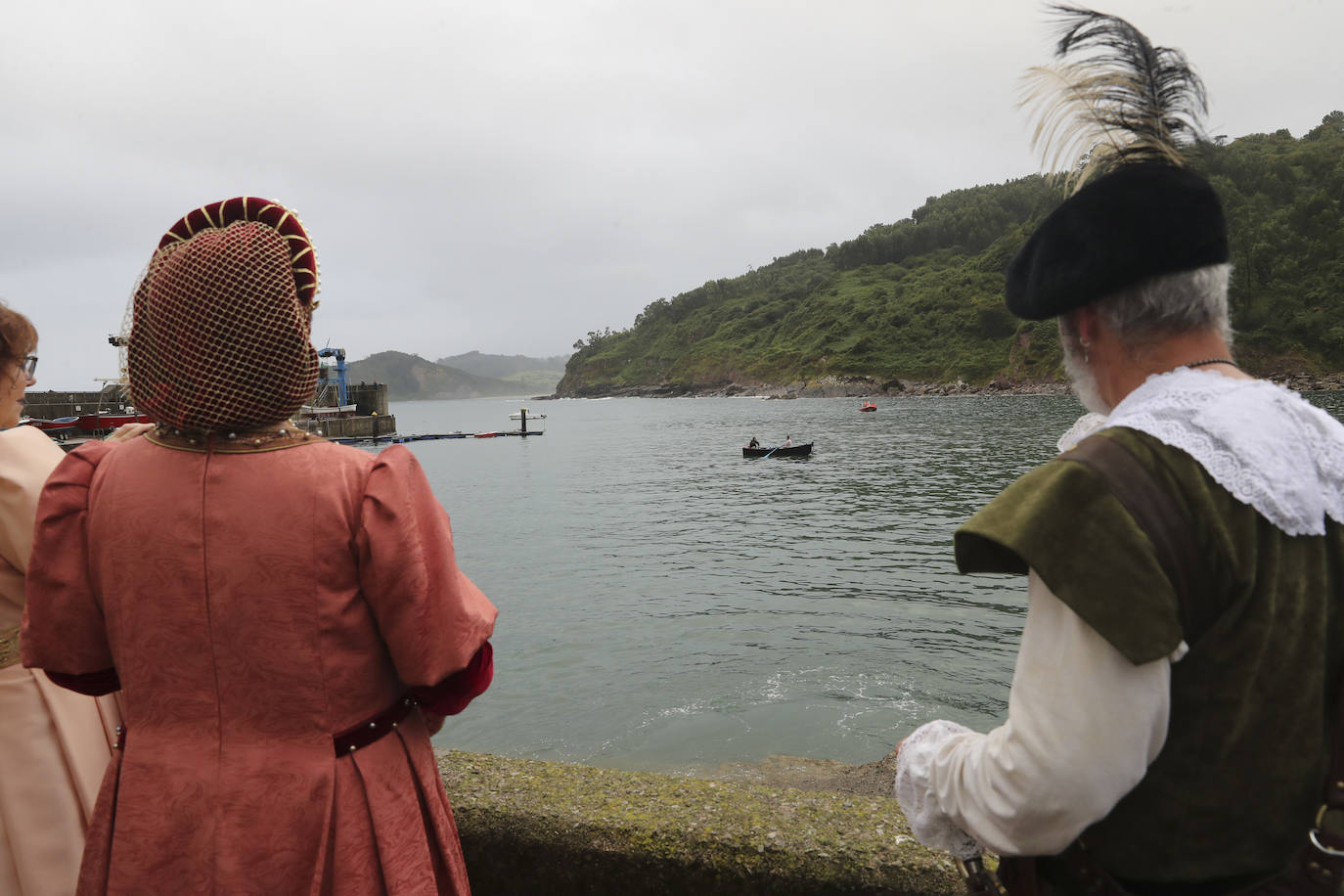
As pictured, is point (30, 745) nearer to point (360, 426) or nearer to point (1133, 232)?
point (1133, 232)

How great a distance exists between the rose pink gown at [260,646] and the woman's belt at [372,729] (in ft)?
0.04

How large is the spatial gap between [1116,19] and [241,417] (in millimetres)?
1798

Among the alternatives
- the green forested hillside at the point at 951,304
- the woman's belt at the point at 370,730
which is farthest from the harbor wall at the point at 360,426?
the woman's belt at the point at 370,730

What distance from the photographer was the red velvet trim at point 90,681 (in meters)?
1.64

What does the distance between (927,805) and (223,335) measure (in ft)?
5.02

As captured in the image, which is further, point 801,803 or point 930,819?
point 801,803

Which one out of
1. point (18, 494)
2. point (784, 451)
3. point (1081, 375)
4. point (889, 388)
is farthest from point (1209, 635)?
point (889, 388)

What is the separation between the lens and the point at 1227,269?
116 cm

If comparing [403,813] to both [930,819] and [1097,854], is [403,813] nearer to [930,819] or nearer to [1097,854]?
[930,819]

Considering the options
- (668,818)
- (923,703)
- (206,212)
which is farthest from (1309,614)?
(923,703)

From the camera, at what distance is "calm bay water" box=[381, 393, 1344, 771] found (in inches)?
379

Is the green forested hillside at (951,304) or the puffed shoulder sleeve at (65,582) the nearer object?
the puffed shoulder sleeve at (65,582)

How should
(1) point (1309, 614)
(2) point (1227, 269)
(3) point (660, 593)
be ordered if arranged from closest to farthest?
1. (1) point (1309, 614)
2. (2) point (1227, 269)
3. (3) point (660, 593)

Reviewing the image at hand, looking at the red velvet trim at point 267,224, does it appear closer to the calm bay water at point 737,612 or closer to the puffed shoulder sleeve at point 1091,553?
the puffed shoulder sleeve at point 1091,553
